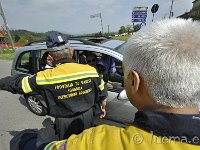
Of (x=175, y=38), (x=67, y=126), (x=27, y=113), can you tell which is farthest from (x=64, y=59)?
(x=27, y=113)

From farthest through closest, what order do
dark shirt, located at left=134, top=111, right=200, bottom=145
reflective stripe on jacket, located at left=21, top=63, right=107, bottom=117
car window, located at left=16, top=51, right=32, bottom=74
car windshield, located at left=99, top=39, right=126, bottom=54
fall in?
1. car window, located at left=16, top=51, right=32, bottom=74
2. car windshield, located at left=99, top=39, right=126, bottom=54
3. reflective stripe on jacket, located at left=21, top=63, right=107, bottom=117
4. dark shirt, located at left=134, top=111, right=200, bottom=145

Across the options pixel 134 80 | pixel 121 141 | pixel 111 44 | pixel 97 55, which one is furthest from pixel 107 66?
pixel 121 141

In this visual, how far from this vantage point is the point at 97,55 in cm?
514

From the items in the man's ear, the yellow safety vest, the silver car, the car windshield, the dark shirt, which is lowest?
the silver car

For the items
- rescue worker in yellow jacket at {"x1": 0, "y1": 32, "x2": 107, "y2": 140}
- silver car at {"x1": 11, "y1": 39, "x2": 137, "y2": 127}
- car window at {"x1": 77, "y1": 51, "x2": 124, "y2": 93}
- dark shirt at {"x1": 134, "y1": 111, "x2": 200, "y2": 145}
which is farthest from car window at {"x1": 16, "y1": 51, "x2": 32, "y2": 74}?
dark shirt at {"x1": 134, "y1": 111, "x2": 200, "y2": 145}

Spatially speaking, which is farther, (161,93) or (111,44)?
(111,44)

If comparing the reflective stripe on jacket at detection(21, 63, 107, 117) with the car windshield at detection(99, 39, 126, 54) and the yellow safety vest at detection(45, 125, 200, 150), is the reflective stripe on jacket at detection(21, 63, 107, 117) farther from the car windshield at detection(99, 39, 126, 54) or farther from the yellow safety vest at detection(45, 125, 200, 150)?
the car windshield at detection(99, 39, 126, 54)

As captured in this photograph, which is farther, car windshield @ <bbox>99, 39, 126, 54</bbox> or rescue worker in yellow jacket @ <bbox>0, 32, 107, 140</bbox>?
car windshield @ <bbox>99, 39, 126, 54</bbox>

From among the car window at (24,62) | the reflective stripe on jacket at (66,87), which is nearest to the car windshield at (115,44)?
the car window at (24,62)

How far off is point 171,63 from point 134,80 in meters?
0.18

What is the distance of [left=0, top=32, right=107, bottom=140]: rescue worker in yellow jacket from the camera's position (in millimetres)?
2275

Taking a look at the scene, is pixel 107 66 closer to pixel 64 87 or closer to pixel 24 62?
pixel 24 62

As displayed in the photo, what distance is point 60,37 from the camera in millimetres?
2521

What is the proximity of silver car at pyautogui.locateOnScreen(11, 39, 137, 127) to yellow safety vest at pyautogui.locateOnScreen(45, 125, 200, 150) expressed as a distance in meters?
1.86
